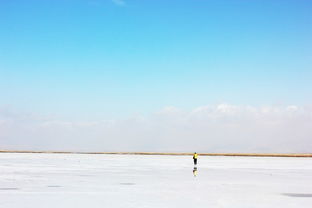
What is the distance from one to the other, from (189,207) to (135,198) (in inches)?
99.4

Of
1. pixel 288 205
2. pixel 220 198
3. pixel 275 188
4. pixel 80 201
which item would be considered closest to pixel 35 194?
pixel 80 201

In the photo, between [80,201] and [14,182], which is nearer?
[80,201]

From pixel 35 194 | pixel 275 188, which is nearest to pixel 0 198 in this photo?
pixel 35 194

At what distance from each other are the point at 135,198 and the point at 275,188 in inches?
283

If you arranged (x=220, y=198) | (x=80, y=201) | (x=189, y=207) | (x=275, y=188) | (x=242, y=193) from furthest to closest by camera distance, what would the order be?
1. (x=275, y=188)
2. (x=242, y=193)
3. (x=220, y=198)
4. (x=80, y=201)
5. (x=189, y=207)

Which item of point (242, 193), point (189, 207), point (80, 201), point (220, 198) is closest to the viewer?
point (189, 207)

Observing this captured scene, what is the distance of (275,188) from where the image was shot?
17.8 meters

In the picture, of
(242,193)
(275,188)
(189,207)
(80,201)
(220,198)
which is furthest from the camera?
(275,188)

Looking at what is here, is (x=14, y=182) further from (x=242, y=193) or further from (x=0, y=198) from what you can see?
(x=242, y=193)

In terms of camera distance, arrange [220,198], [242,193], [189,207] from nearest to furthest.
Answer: [189,207] → [220,198] → [242,193]

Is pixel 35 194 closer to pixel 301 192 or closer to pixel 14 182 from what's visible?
pixel 14 182

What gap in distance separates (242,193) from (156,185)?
13.8ft

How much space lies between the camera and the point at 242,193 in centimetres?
1576

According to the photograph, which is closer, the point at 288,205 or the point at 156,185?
the point at 288,205
